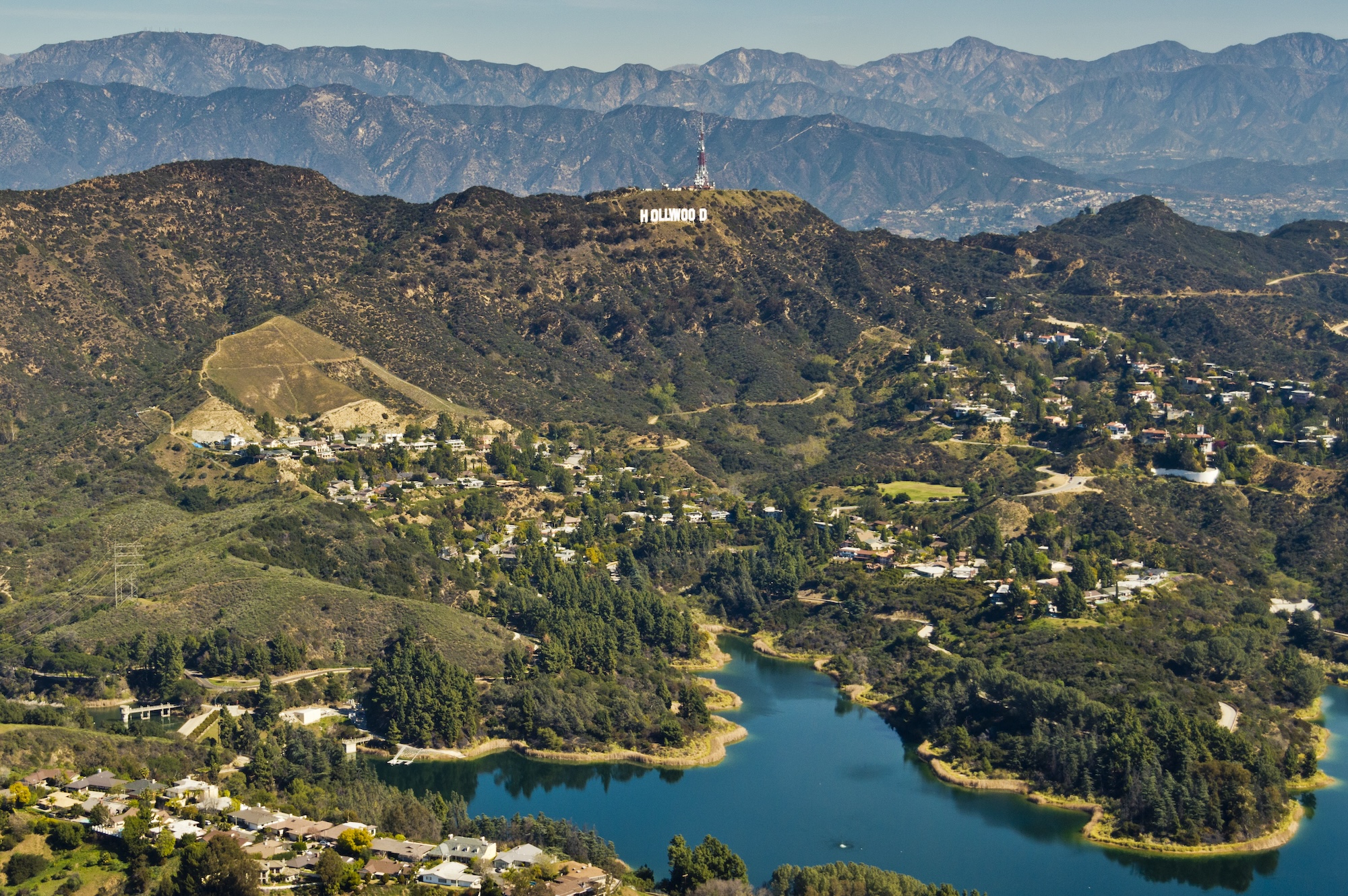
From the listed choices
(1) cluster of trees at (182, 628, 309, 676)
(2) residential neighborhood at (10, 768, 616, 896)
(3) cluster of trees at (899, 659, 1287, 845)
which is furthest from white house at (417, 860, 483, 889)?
(1) cluster of trees at (182, 628, 309, 676)

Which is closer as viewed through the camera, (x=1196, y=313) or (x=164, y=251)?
(x=164, y=251)

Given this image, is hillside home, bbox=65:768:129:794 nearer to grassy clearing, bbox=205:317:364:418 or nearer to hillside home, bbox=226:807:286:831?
hillside home, bbox=226:807:286:831

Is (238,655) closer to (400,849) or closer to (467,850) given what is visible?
(400,849)

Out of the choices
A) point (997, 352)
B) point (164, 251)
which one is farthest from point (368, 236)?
point (997, 352)

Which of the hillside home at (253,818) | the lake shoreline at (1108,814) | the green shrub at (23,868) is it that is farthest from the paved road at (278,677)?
the lake shoreline at (1108,814)

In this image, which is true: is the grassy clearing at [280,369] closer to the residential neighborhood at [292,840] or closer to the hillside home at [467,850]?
the residential neighborhood at [292,840]

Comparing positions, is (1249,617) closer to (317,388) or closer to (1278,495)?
(1278,495)
